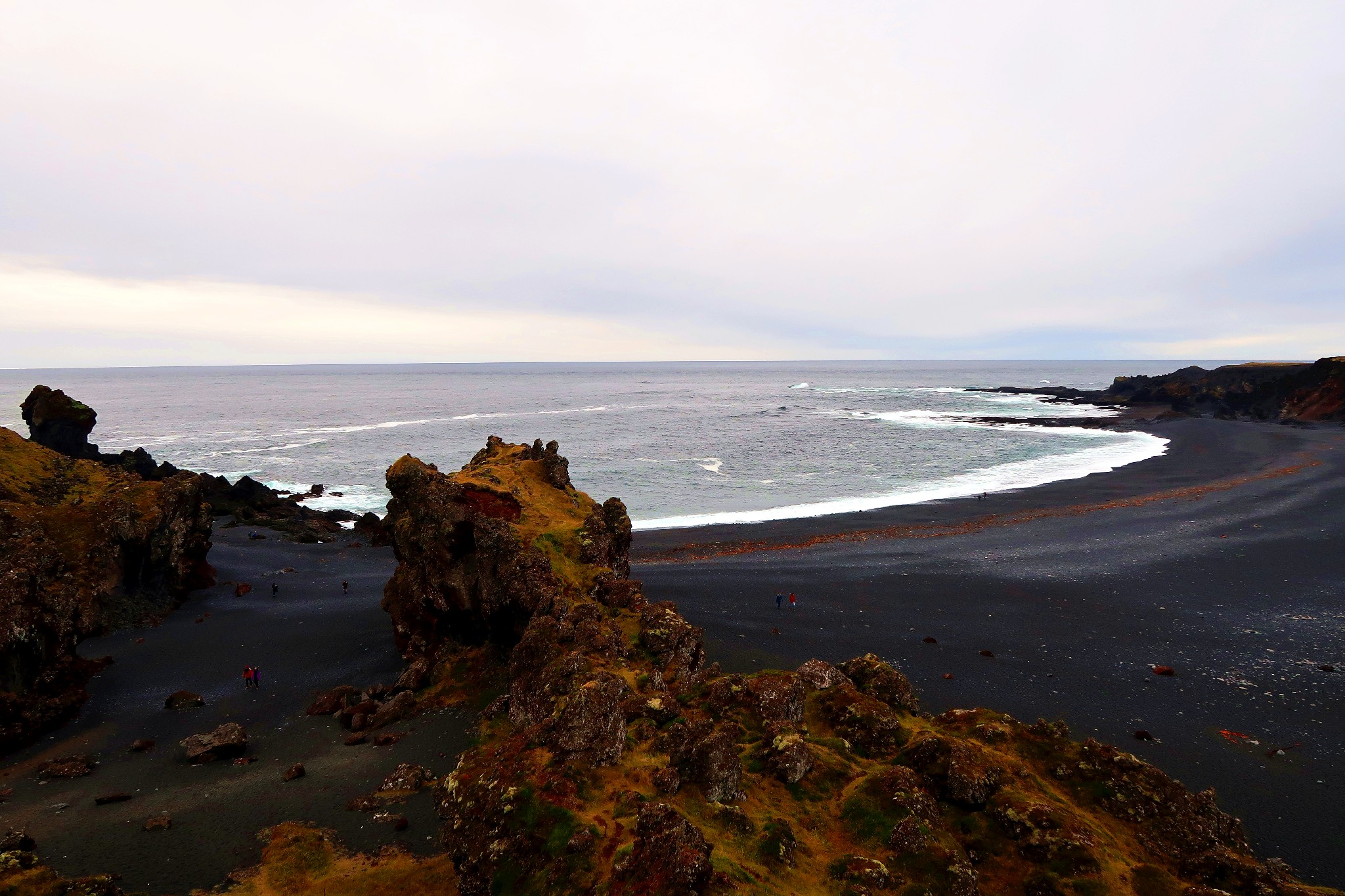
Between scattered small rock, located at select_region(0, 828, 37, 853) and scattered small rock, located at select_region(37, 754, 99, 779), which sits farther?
scattered small rock, located at select_region(37, 754, 99, 779)

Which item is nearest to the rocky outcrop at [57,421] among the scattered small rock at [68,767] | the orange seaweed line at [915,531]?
the scattered small rock at [68,767]

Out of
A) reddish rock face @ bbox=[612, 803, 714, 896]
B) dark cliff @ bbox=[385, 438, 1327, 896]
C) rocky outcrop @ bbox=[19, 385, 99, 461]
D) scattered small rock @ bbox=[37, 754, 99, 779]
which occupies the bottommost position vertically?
scattered small rock @ bbox=[37, 754, 99, 779]

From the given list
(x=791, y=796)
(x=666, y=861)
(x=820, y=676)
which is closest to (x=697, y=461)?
(x=820, y=676)

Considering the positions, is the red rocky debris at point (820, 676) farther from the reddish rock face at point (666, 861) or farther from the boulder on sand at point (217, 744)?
the boulder on sand at point (217, 744)

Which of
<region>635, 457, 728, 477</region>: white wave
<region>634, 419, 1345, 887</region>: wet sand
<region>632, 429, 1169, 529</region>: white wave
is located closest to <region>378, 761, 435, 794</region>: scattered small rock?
<region>634, 419, 1345, 887</region>: wet sand

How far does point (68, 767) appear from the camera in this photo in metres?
18.3

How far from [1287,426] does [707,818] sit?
120521 millimetres

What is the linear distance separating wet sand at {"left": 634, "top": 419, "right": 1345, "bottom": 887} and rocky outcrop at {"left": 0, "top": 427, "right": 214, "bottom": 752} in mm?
22904

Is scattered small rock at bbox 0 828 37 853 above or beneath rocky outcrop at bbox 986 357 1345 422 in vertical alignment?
beneath

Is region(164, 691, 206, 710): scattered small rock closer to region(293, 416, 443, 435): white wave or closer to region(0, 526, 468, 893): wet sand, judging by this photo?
region(0, 526, 468, 893): wet sand

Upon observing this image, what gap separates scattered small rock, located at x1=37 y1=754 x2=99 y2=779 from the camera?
18156 mm

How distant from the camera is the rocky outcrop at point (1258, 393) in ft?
312

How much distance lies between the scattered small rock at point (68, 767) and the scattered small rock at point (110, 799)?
2.18 metres

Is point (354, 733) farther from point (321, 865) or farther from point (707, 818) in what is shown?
point (707, 818)
